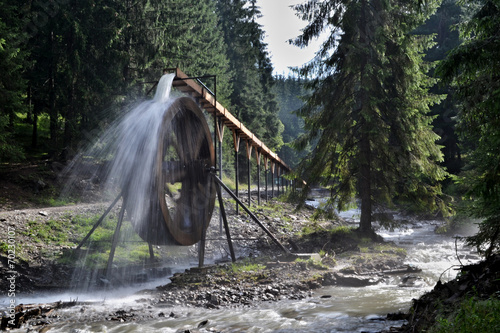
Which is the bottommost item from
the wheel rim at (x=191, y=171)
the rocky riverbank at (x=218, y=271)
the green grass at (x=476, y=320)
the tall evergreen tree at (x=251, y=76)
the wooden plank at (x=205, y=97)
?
the rocky riverbank at (x=218, y=271)

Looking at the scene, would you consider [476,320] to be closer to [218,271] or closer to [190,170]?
[218,271]

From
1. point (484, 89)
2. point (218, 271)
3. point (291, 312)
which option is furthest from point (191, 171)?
point (484, 89)

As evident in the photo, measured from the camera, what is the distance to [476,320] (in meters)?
3.08

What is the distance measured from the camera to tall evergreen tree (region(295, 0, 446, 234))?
38.7ft

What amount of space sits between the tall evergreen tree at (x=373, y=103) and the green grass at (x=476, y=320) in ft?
27.9

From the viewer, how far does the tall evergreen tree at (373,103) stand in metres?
11.8

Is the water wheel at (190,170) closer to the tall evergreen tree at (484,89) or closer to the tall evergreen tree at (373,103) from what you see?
the tall evergreen tree at (373,103)

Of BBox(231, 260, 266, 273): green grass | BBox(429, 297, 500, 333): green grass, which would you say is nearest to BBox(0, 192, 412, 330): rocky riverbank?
BBox(231, 260, 266, 273): green grass

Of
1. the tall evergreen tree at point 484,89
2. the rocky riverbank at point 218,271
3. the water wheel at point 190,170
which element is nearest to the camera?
the tall evergreen tree at point 484,89

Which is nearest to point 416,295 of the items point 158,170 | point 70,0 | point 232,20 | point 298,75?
point 158,170

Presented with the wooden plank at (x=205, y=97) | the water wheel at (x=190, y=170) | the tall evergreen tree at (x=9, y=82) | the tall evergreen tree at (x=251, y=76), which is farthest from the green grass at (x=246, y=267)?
the tall evergreen tree at (x=251, y=76)

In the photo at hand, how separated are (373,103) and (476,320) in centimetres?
923

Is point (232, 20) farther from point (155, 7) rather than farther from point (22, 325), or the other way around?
point (22, 325)

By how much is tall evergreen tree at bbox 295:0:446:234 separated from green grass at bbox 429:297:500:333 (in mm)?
8516
